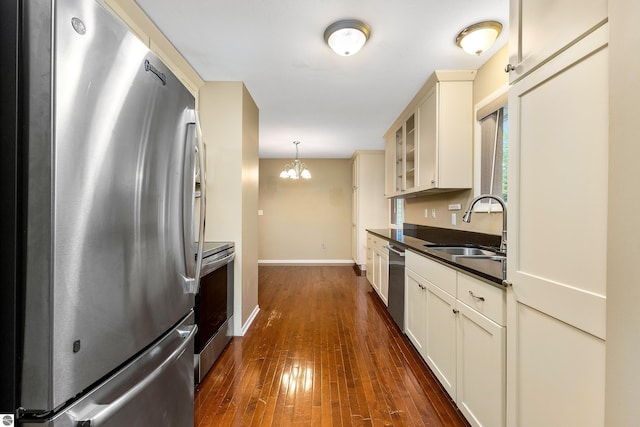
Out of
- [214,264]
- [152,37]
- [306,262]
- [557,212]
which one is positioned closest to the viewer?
[557,212]

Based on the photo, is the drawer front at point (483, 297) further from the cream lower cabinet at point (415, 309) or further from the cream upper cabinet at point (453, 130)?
the cream upper cabinet at point (453, 130)

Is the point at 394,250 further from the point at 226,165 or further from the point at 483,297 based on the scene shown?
the point at 226,165

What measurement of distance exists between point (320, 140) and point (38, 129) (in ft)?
15.1

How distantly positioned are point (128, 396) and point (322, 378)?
59.0 inches

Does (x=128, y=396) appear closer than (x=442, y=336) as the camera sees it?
Yes

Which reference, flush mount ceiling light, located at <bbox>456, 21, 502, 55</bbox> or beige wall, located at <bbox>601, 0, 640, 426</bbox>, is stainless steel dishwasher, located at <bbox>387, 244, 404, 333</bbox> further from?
beige wall, located at <bbox>601, 0, 640, 426</bbox>

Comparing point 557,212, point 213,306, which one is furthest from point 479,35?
point 213,306

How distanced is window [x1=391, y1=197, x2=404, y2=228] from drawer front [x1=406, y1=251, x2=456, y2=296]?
10.1ft

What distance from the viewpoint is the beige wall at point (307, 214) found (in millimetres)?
6730

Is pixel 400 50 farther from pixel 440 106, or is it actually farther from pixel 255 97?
pixel 255 97

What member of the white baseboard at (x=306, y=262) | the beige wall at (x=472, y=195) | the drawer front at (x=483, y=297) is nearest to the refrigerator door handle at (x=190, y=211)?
the drawer front at (x=483, y=297)

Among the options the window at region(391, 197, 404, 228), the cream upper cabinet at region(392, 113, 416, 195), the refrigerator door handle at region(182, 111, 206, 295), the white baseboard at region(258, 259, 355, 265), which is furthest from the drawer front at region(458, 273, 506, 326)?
the white baseboard at region(258, 259, 355, 265)

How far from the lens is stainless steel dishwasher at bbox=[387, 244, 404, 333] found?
2.68m

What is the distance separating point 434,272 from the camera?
1.96 meters
